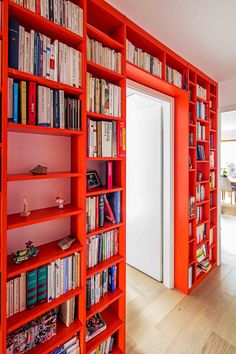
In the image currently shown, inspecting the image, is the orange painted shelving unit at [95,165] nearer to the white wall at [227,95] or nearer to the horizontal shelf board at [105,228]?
the horizontal shelf board at [105,228]

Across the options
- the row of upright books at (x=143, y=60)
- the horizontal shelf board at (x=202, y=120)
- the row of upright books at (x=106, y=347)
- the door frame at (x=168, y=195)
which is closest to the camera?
the row of upright books at (x=106, y=347)

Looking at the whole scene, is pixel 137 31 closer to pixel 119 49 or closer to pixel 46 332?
pixel 119 49

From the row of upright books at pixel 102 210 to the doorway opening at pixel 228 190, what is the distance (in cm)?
225

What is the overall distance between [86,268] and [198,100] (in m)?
2.18

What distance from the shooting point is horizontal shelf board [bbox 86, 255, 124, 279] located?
1.23m

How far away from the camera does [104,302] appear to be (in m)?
1.32

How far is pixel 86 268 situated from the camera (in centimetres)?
123

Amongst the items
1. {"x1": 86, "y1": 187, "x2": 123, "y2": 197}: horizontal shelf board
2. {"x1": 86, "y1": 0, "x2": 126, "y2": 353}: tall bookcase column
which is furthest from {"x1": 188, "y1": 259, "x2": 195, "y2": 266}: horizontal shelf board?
{"x1": 86, "y1": 187, "x2": 123, "y2": 197}: horizontal shelf board

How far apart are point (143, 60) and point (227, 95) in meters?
1.60

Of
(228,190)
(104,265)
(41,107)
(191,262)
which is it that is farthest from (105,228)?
(228,190)

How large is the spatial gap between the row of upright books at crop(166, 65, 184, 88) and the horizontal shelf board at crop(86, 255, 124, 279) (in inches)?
64.6

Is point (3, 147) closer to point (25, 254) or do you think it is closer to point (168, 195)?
point (25, 254)

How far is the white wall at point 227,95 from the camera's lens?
8.25ft

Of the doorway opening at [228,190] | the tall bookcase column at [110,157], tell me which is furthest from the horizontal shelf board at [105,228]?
the doorway opening at [228,190]
